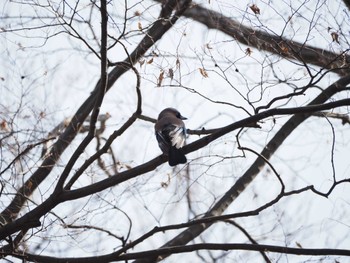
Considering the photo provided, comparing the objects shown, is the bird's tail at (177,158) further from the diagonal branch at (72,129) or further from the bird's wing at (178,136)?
the diagonal branch at (72,129)

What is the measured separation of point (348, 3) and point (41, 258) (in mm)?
4498

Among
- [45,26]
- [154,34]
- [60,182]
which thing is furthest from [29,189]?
[154,34]

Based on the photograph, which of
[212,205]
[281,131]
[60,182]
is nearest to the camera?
[60,182]

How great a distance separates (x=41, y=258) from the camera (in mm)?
5734

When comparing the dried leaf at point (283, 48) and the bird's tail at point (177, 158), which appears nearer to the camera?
the dried leaf at point (283, 48)

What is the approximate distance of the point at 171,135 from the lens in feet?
23.5

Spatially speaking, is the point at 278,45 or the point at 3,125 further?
the point at 3,125

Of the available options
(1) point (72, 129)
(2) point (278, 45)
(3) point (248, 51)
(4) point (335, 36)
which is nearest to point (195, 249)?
(3) point (248, 51)

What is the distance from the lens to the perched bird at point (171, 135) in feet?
21.2

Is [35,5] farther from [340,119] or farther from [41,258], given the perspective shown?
[340,119]

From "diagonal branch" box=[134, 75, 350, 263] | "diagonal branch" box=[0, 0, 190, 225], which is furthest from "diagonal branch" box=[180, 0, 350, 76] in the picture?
"diagonal branch" box=[134, 75, 350, 263]

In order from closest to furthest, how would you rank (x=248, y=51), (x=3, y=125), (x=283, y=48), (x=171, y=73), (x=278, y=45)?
(x=171, y=73), (x=283, y=48), (x=278, y=45), (x=248, y=51), (x=3, y=125)

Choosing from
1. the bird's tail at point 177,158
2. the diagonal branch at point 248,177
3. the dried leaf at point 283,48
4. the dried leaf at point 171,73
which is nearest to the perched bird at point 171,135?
the bird's tail at point 177,158

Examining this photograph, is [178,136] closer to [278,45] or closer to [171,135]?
[171,135]
